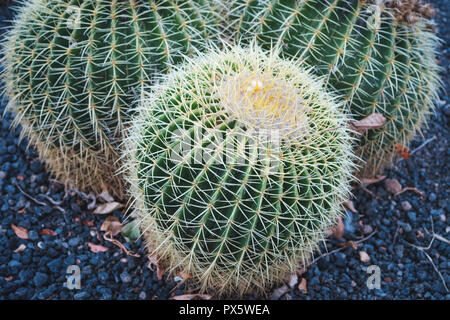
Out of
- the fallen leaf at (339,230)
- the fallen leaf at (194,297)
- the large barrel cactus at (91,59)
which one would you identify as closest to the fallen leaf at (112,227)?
the large barrel cactus at (91,59)

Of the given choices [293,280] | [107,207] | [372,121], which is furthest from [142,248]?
[372,121]

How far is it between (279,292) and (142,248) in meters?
0.82

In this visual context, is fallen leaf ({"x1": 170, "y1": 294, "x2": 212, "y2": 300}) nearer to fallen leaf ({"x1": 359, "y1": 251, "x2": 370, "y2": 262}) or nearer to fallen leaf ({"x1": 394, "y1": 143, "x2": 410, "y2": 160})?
fallen leaf ({"x1": 359, "y1": 251, "x2": 370, "y2": 262})

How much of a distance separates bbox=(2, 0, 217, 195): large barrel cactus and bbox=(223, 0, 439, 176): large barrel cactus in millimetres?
325

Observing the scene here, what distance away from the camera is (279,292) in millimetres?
2789

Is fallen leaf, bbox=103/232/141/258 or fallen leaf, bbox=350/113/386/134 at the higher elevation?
fallen leaf, bbox=350/113/386/134

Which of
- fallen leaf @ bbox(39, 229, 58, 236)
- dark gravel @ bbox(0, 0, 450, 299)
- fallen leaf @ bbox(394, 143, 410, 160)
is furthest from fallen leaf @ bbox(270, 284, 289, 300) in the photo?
fallen leaf @ bbox(39, 229, 58, 236)

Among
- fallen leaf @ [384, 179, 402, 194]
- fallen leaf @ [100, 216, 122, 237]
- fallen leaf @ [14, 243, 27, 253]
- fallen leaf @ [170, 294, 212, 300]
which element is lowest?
fallen leaf @ [384, 179, 402, 194]

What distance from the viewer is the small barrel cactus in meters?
2.10

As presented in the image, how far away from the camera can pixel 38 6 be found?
275cm

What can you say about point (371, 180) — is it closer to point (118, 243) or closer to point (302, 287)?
point (302, 287)

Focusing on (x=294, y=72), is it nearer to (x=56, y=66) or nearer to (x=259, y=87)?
(x=259, y=87)

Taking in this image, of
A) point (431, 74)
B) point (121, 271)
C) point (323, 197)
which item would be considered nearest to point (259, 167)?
point (323, 197)

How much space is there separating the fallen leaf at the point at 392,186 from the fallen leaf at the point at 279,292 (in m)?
1.13
